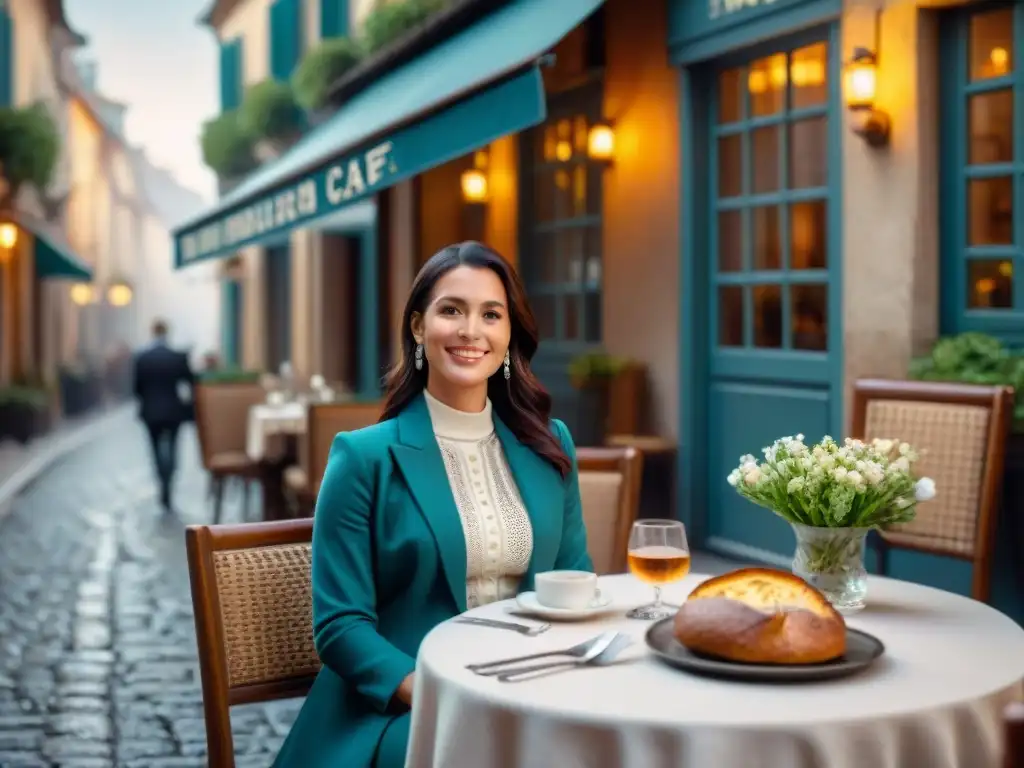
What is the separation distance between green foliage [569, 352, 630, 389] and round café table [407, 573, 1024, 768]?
5.59m

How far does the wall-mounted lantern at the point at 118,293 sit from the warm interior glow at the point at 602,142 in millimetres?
26328

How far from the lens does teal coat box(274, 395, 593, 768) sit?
2607 millimetres

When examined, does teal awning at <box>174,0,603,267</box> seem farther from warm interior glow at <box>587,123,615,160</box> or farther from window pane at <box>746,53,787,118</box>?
window pane at <box>746,53,787,118</box>

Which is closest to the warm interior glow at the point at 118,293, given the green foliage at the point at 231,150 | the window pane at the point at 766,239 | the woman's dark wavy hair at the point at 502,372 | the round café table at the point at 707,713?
the green foliage at the point at 231,150

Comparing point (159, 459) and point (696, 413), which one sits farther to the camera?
point (159, 459)

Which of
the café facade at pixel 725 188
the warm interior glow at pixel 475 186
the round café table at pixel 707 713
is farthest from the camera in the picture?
the warm interior glow at pixel 475 186

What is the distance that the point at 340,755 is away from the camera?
2604 mm

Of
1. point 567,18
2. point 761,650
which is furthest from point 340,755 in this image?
point 567,18

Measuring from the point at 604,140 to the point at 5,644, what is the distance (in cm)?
448

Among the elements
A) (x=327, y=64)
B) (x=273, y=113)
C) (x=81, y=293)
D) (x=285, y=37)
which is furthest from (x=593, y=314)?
(x=81, y=293)

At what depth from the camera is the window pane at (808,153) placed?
676 centimetres

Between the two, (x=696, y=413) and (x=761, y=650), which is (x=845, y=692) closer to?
(x=761, y=650)

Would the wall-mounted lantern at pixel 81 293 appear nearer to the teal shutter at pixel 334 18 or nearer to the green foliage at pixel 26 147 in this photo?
the green foliage at pixel 26 147

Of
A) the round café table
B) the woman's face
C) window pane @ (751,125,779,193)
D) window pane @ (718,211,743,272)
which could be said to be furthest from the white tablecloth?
the round café table
